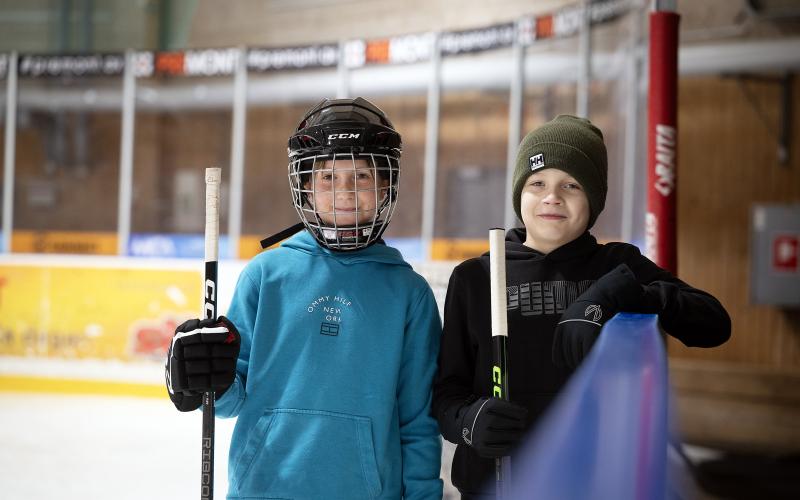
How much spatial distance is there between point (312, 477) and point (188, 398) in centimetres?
25

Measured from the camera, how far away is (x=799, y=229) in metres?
6.24

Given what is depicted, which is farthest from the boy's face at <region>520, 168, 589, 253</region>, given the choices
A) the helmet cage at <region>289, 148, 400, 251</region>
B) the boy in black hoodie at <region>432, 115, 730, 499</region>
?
the helmet cage at <region>289, 148, 400, 251</region>

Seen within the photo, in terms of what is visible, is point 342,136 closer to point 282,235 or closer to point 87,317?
point 282,235

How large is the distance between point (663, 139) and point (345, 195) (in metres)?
1.23

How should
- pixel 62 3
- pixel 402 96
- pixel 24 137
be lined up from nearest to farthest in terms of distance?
pixel 402 96
pixel 24 137
pixel 62 3

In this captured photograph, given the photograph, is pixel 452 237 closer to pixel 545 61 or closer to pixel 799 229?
pixel 545 61

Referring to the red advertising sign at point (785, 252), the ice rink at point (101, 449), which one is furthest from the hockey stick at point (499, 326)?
the red advertising sign at point (785, 252)

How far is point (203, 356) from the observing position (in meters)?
1.33

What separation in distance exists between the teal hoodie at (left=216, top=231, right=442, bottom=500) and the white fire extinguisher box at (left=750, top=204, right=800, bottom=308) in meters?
5.46

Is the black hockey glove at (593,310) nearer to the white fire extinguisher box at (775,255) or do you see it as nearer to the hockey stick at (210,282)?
the hockey stick at (210,282)

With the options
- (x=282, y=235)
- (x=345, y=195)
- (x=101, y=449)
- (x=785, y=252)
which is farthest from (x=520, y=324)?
(x=785, y=252)

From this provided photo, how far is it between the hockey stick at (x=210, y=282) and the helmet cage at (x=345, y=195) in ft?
0.70

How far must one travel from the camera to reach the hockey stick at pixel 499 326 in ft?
4.14

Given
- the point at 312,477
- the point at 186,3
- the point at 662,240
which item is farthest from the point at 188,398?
the point at 186,3
